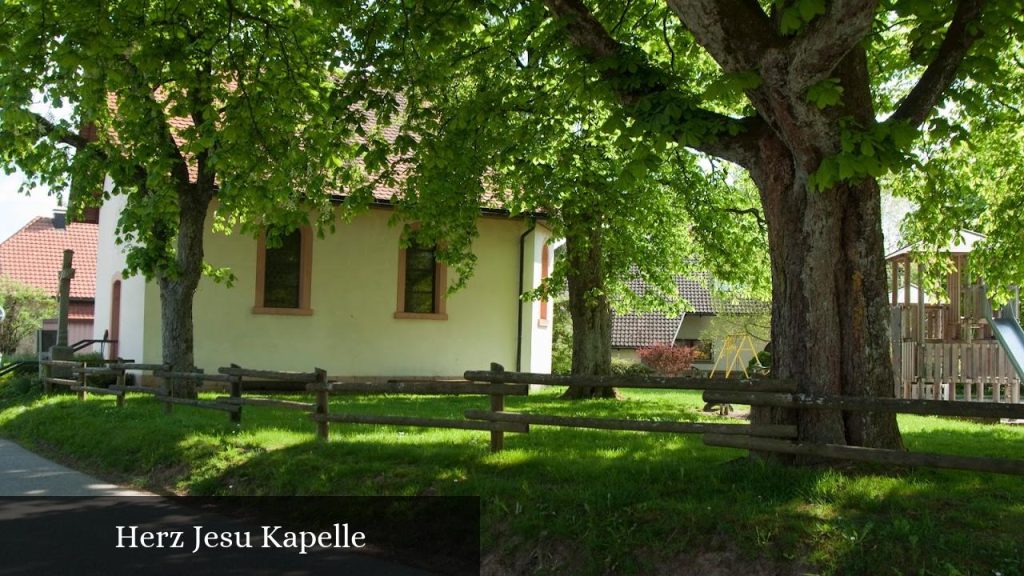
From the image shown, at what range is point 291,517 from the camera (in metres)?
9.07

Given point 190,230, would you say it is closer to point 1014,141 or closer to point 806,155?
point 806,155

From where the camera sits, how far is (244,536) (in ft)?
27.0

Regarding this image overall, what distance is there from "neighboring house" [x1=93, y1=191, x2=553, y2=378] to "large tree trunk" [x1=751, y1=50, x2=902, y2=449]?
1683 centimetres

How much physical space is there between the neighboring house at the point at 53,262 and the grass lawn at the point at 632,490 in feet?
110

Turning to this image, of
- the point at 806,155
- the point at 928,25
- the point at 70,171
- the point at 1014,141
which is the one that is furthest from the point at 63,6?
the point at 1014,141

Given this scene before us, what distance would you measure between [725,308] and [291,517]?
110 ft

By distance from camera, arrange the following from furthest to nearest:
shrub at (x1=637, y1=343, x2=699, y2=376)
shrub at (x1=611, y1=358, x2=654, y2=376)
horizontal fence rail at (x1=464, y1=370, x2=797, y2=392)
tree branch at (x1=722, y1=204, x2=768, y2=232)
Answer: shrub at (x1=637, y1=343, x2=699, y2=376)
shrub at (x1=611, y1=358, x2=654, y2=376)
tree branch at (x1=722, y1=204, x2=768, y2=232)
horizontal fence rail at (x1=464, y1=370, x2=797, y2=392)

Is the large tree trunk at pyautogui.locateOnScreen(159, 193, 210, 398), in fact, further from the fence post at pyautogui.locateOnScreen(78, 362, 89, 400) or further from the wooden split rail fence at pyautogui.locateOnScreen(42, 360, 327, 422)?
the fence post at pyautogui.locateOnScreen(78, 362, 89, 400)

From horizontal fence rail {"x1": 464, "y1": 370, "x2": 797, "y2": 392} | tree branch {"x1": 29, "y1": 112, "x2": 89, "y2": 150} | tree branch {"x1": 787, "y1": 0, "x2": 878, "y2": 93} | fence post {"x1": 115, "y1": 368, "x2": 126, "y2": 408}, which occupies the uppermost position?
tree branch {"x1": 29, "y1": 112, "x2": 89, "y2": 150}

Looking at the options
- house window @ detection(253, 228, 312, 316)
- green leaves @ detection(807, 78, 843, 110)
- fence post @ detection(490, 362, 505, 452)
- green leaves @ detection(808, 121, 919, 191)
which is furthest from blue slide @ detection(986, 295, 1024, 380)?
house window @ detection(253, 228, 312, 316)

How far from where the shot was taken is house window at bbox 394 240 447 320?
25.6 metres

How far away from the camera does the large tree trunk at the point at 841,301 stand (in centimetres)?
808

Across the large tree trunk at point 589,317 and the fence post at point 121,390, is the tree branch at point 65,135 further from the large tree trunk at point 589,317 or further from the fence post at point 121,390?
the large tree trunk at point 589,317

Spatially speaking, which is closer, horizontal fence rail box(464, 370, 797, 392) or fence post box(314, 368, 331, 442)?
horizontal fence rail box(464, 370, 797, 392)
